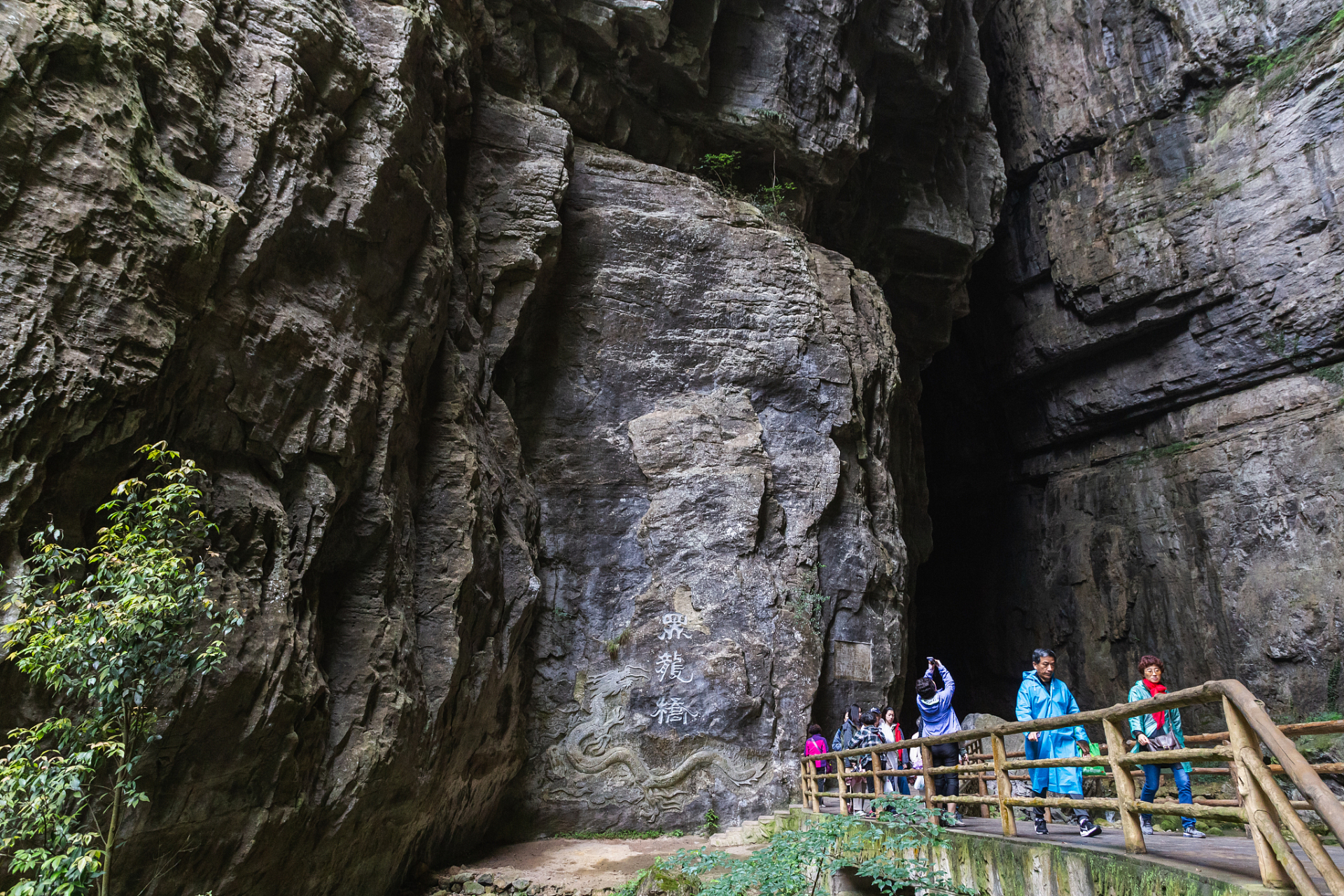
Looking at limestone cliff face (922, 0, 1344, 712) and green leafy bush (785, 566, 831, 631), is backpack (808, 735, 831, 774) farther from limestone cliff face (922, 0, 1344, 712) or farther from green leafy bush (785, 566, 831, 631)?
limestone cliff face (922, 0, 1344, 712)

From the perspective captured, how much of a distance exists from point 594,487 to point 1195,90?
16246mm

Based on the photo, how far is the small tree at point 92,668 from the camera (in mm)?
3299

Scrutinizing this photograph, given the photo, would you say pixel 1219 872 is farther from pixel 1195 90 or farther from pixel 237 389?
pixel 1195 90

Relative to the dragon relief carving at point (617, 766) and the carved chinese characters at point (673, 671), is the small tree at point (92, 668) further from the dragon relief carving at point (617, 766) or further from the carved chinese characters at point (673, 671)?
the carved chinese characters at point (673, 671)

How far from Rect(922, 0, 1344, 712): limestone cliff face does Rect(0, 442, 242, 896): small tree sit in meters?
17.0

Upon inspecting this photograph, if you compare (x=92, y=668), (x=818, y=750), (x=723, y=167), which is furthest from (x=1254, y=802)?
(x=723, y=167)

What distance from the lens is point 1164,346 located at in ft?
56.5

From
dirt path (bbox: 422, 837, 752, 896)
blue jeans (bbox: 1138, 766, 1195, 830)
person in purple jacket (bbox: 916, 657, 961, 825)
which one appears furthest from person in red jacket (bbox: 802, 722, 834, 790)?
blue jeans (bbox: 1138, 766, 1195, 830)

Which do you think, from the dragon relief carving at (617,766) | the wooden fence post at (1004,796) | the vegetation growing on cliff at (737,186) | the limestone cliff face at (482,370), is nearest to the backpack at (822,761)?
the limestone cliff face at (482,370)

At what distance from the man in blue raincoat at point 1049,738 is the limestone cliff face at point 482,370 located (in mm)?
4665

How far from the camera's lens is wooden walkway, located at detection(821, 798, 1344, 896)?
2723mm

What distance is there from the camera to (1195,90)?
1705cm

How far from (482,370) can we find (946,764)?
255 inches

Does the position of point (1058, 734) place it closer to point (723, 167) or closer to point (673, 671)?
point (673, 671)
